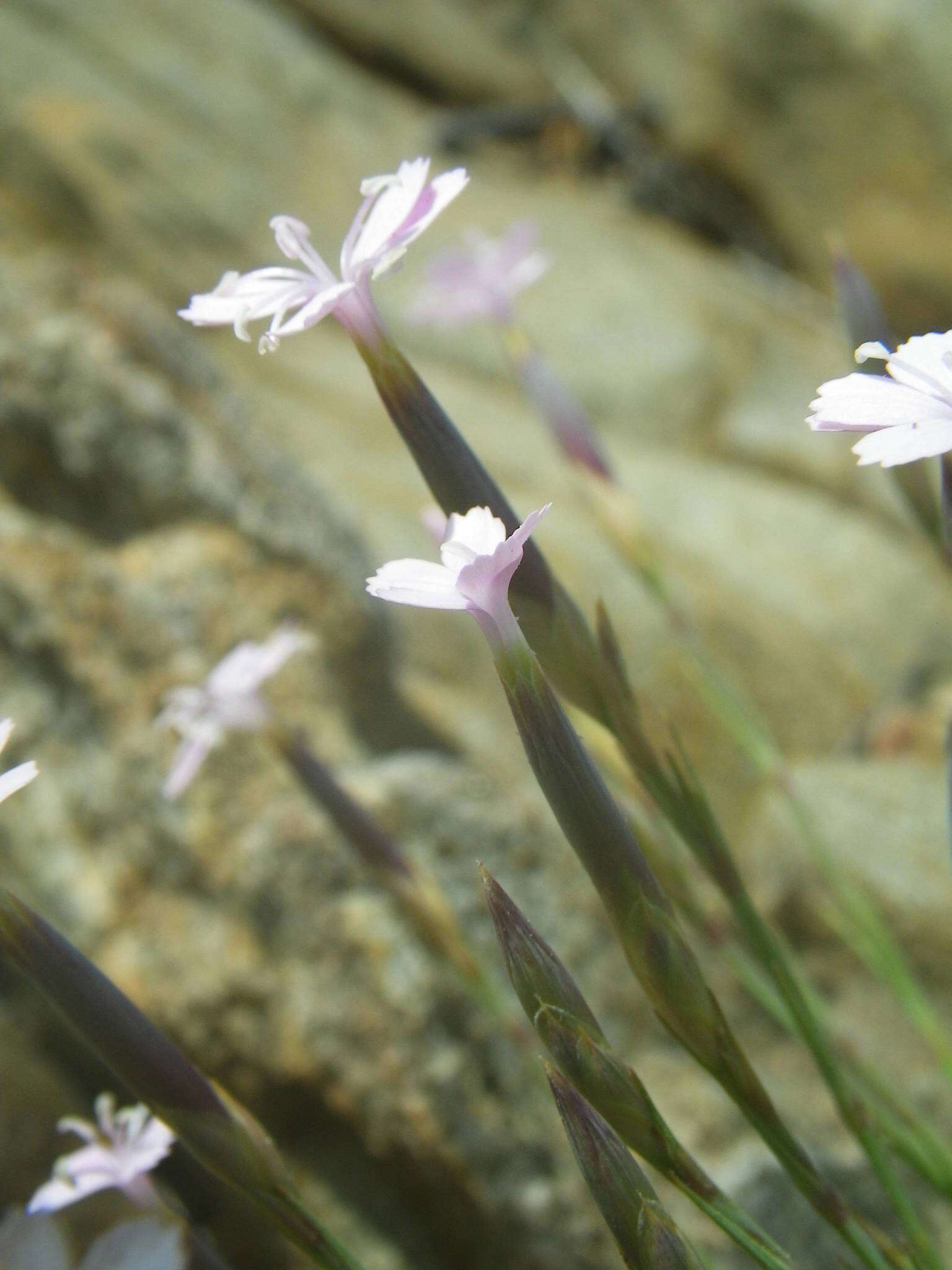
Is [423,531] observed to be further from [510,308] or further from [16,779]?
[16,779]

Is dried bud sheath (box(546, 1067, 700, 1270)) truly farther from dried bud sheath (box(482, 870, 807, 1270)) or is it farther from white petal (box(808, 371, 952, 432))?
white petal (box(808, 371, 952, 432))

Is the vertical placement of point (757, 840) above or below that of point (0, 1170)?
below

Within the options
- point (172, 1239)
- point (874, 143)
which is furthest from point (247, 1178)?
point (874, 143)

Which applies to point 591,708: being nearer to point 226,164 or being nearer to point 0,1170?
point 0,1170

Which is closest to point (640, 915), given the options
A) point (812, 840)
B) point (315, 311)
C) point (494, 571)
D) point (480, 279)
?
point (494, 571)

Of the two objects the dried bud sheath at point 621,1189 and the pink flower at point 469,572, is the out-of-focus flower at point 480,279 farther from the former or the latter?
the dried bud sheath at point 621,1189

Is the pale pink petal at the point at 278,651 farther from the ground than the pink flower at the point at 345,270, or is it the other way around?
the pink flower at the point at 345,270

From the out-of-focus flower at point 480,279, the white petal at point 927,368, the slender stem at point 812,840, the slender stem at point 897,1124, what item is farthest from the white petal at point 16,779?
the out-of-focus flower at point 480,279
